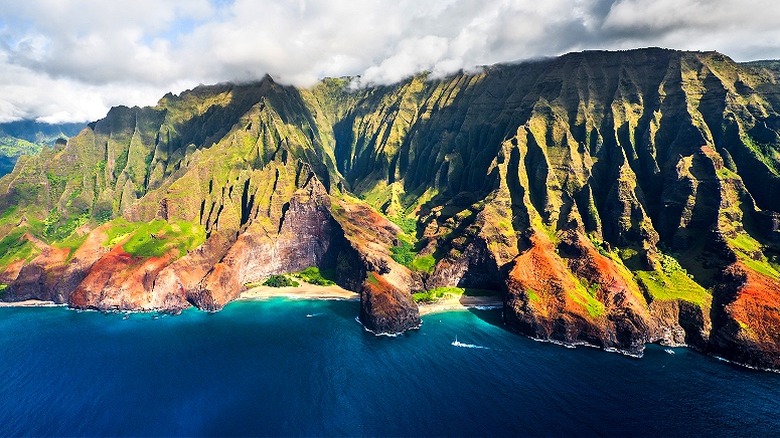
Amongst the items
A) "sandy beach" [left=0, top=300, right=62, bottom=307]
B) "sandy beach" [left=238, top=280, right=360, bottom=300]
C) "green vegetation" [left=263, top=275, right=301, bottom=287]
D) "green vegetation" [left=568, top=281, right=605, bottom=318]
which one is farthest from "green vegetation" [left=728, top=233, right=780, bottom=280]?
"sandy beach" [left=0, top=300, right=62, bottom=307]

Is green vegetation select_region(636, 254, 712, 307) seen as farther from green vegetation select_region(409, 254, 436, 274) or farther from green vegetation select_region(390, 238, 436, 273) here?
green vegetation select_region(390, 238, 436, 273)

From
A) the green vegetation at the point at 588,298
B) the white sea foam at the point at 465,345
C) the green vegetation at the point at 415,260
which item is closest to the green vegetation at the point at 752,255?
the green vegetation at the point at 588,298

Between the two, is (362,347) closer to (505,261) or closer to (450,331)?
(450,331)

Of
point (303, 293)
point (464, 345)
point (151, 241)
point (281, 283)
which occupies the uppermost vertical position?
point (151, 241)

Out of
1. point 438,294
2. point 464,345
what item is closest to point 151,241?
point 438,294

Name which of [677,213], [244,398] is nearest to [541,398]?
[244,398]

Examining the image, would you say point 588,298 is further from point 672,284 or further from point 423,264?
point 423,264

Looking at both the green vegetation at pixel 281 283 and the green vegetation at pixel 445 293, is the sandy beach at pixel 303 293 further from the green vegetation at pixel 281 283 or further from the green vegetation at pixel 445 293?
the green vegetation at pixel 445 293
